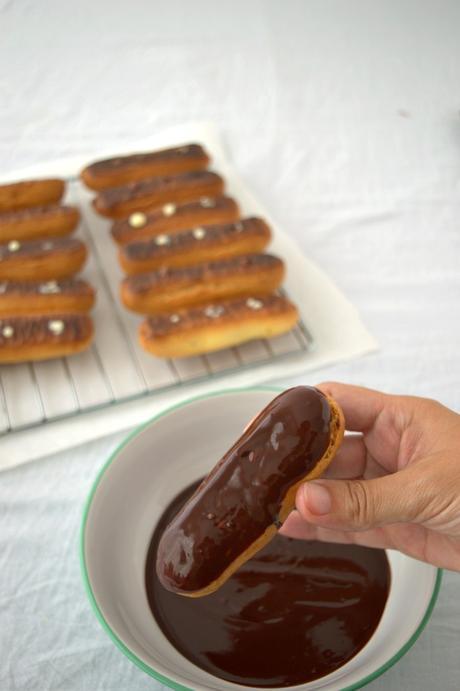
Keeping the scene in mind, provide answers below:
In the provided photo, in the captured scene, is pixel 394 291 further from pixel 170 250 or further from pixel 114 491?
pixel 114 491

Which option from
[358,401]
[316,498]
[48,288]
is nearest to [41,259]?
[48,288]

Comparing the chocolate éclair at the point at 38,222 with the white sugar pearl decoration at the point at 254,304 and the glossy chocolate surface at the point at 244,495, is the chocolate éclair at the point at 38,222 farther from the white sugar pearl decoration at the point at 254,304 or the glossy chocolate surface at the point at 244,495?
the glossy chocolate surface at the point at 244,495

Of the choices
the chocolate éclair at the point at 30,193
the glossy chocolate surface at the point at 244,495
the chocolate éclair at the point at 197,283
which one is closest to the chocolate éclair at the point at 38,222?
the chocolate éclair at the point at 30,193

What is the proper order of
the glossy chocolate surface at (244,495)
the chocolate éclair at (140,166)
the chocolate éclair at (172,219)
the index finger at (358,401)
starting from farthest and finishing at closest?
the chocolate éclair at (140,166) → the chocolate éclair at (172,219) → the index finger at (358,401) → the glossy chocolate surface at (244,495)

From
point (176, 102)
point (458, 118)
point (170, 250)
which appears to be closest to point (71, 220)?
point (170, 250)

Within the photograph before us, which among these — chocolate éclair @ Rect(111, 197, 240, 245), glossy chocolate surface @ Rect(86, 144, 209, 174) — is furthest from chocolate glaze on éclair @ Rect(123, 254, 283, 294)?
glossy chocolate surface @ Rect(86, 144, 209, 174)
